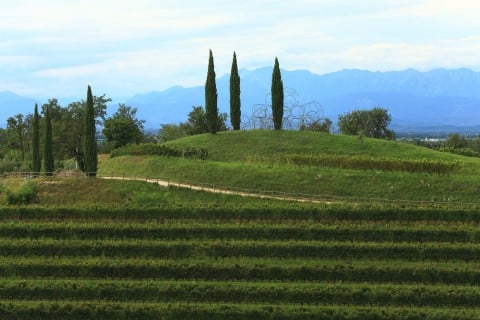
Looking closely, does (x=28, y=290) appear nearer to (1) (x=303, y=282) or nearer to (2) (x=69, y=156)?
(1) (x=303, y=282)

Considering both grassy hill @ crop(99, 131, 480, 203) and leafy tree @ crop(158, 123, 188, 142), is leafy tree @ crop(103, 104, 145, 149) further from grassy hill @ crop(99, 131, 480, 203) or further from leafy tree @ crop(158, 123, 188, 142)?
leafy tree @ crop(158, 123, 188, 142)

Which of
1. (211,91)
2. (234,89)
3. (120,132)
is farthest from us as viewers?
(120,132)

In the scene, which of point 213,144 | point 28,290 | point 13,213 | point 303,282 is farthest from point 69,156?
point 303,282

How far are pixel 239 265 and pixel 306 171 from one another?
17.8m

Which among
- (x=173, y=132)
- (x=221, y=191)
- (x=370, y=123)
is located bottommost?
(x=221, y=191)

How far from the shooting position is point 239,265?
96.8ft

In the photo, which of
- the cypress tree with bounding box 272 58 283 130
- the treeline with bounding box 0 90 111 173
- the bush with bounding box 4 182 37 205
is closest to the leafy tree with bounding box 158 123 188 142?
the treeline with bounding box 0 90 111 173

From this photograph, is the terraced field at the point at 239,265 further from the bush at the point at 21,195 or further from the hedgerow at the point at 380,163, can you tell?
the hedgerow at the point at 380,163

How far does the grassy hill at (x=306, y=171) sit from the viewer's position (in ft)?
137

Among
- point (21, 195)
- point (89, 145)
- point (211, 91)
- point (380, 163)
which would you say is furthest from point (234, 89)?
point (21, 195)

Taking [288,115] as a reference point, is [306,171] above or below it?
below

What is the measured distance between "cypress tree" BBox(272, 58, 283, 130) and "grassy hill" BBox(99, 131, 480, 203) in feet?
7.54

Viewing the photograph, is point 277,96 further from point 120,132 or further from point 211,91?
point 120,132

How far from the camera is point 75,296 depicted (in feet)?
88.5
